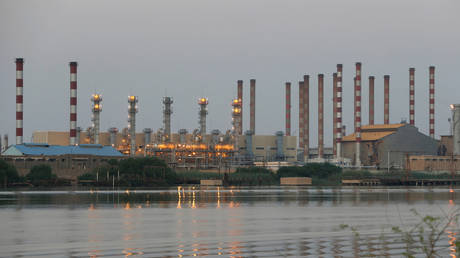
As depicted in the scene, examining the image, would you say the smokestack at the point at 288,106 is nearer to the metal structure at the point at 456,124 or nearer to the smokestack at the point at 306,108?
the smokestack at the point at 306,108

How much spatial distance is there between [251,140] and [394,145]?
Result: 22.2m

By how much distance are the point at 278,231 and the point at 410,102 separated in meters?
106

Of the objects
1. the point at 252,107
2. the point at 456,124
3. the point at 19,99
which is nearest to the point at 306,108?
the point at 252,107

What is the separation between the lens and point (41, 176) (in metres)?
84.6

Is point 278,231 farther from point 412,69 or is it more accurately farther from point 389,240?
point 412,69

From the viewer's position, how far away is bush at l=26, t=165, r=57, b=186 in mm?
82412

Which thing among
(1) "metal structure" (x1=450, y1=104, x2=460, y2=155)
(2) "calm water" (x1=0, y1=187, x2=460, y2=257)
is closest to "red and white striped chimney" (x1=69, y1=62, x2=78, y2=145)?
(1) "metal structure" (x1=450, y1=104, x2=460, y2=155)

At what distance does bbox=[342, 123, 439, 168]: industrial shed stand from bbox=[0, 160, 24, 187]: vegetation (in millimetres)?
55785

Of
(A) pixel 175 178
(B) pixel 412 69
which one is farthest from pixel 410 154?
(A) pixel 175 178

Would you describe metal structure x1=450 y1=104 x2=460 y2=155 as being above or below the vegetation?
above

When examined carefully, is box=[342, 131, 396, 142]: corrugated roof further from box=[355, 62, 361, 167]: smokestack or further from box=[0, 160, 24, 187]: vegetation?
box=[0, 160, 24, 187]: vegetation

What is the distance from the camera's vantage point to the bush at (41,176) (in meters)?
82.4

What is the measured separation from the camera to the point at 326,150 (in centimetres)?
14600

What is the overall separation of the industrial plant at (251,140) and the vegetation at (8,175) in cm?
1263
